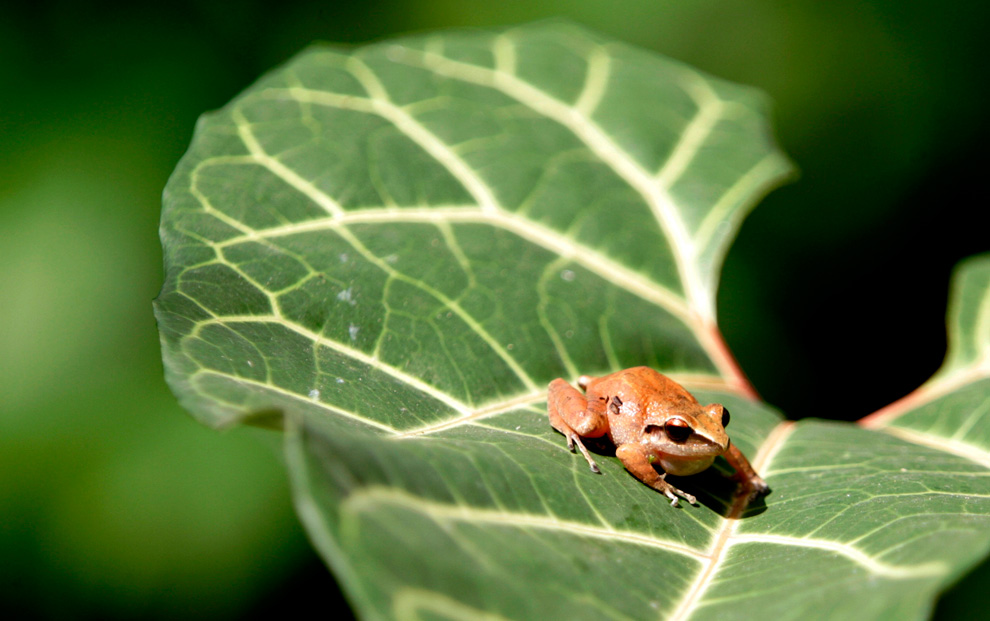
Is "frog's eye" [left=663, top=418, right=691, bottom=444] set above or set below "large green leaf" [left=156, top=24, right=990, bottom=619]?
below

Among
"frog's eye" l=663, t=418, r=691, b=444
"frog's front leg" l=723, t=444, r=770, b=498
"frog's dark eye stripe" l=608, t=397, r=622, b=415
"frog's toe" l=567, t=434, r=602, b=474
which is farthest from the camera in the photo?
"frog's dark eye stripe" l=608, t=397, r=622, b=415

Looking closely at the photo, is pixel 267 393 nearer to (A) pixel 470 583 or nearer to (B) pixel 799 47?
(A) pixel 470 583

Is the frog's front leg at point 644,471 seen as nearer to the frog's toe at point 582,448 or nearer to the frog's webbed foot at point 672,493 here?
the frog's webbed foot at point 672,493

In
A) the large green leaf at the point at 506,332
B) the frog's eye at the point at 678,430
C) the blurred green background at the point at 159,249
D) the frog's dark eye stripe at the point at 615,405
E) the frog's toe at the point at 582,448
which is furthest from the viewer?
the blurred green background at the point at 159,249

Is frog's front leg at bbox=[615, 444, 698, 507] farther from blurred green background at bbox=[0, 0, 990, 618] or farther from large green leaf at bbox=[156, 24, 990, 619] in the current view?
blurred green background at bbox=[0, 0, 990, 618]

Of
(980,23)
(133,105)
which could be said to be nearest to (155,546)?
(133,105)

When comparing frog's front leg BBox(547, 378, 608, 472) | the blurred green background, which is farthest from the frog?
the blurred green background

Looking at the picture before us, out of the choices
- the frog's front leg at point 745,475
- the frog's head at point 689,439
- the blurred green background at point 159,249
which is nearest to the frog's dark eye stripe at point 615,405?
the frog's head at point 689,439

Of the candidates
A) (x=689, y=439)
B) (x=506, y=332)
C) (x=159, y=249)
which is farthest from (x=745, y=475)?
(x=159, y=249)
